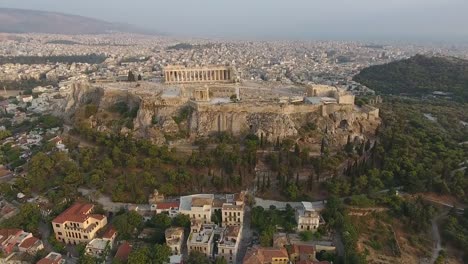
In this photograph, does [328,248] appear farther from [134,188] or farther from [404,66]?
[404,66]

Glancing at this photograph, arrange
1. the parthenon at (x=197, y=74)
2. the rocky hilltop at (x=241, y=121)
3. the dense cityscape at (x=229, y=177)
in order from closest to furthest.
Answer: the dense cityscape at (x=229, y=177)
the rocky hilltop at (x=241, y=121)
the parthenon at (x=197, y=74)

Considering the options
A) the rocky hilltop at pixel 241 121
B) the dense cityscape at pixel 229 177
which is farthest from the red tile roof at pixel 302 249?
the rocky hilltop at pixel 241 121

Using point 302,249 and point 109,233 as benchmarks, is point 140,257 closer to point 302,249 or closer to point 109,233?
point 109,233

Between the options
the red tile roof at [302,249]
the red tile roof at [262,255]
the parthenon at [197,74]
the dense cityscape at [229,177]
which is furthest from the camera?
the parthenon at [197,74]

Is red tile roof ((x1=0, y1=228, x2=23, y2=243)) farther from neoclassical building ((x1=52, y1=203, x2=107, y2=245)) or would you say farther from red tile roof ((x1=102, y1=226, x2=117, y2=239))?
red tile roof ((x1=102, y1=226, x2=117, y2=239))

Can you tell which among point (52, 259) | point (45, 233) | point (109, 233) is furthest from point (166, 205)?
point (45, 233)

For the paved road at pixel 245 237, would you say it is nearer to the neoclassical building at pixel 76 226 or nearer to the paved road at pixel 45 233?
the neoclassical building at pixel 76 226
